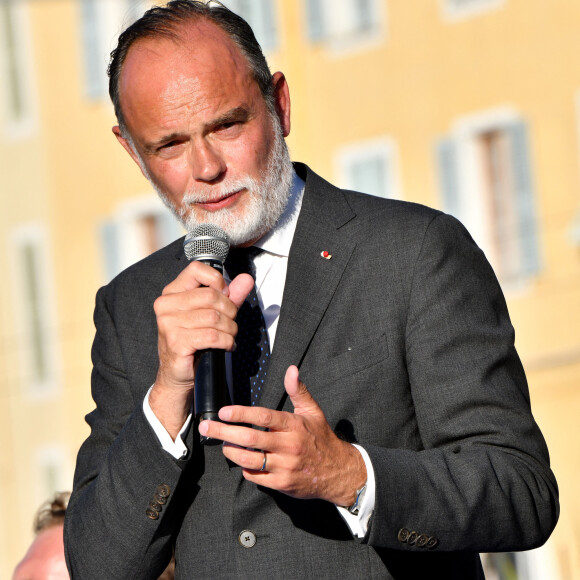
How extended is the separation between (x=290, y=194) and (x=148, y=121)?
369 mm

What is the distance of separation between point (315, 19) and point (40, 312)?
6406mm

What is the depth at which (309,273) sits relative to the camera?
125 inches

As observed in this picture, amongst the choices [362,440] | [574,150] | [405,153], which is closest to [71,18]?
[405,153]

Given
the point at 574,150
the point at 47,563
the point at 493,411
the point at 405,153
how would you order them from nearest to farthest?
the point at 493,411 < the point at 47,563 < the point at 574,150 < the point at 405,153

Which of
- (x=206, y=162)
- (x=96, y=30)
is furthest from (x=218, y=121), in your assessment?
(x=96, y=30)

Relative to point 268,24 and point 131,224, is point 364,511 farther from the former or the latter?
point 131,224

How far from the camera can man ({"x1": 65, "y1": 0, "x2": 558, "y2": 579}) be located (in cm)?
274

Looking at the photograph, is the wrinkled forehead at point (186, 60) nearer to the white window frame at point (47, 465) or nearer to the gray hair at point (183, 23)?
the gray hair at point (183, 23)

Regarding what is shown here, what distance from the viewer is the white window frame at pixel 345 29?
714 inches

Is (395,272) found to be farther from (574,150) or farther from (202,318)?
(574,150)

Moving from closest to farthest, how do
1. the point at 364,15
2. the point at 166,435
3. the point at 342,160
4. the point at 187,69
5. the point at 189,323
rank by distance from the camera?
the point at 189,323 < the point at 166,435 < the point at 187,69 < the point at 364,15 < the point at 342,160

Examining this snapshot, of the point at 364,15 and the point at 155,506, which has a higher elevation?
the point at 364,15

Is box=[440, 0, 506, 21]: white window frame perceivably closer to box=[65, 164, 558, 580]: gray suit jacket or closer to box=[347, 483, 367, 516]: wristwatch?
box=[65, 164, 558, 580]: gray suit jacket

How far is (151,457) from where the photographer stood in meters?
2.93
